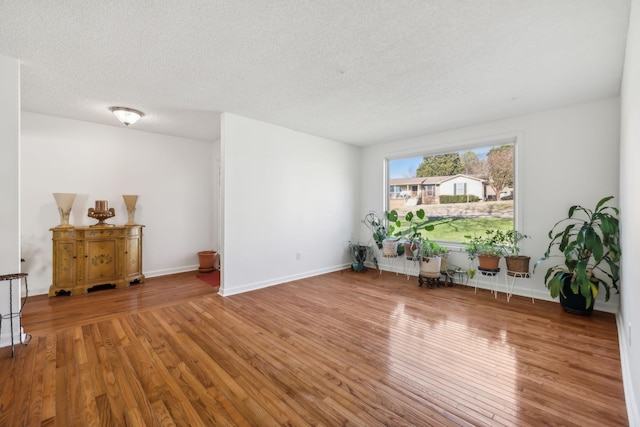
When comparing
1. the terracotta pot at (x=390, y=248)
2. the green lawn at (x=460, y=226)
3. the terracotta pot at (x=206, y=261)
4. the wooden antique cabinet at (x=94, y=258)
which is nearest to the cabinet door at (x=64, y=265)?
the wooden antique cabinet at (x=94, y=258)

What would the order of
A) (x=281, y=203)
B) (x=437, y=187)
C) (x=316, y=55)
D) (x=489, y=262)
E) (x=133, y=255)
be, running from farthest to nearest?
(x=437, y=187) < (x=281, y=203) < (x=133, y=255) < (x=489, y=262) < (x=316, y=55)

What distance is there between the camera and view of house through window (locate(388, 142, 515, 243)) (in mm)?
4402

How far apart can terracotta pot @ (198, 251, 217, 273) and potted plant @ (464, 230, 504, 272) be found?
14.9ft

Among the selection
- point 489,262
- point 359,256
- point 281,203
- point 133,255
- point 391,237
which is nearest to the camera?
point 489,262

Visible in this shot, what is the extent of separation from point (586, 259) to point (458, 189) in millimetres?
2032

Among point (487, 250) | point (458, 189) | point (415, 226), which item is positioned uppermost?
point (458, 189)

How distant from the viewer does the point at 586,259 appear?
3.27m

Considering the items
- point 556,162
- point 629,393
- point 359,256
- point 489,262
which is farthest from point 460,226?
point 629,393

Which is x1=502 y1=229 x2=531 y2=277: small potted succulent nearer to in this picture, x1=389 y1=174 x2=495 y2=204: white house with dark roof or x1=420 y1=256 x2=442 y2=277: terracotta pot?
x1=389 y1=174 x2=495 y2=204: white house with dark roof

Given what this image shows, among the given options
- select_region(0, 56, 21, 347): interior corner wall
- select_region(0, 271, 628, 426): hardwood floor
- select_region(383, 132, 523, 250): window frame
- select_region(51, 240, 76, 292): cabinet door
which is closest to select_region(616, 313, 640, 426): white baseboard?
select_region(0, 271, 628, 426): hardwood floor

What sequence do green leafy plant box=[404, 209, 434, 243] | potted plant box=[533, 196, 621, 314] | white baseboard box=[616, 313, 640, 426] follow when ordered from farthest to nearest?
green leafy plant box=[404, 209, 434, 243] < potted plant box=[533, 196, 621, 314] < white baseboard box=[616, 313, 640, 426]

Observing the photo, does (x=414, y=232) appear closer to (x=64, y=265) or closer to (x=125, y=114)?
(x=125, y=114)

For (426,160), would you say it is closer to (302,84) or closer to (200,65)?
(302,84)

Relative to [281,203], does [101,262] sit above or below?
below
